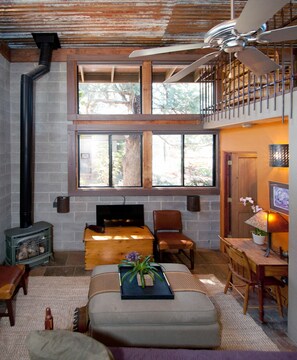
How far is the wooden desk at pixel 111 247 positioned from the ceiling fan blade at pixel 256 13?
4191 mm

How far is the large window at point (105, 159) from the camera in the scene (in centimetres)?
705

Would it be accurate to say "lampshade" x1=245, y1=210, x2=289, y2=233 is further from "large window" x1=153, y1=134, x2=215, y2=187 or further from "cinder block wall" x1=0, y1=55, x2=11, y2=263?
"cinder block wall" x1=0, y1=55, x2=11, y2=263

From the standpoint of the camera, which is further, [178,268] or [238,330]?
[178,268]

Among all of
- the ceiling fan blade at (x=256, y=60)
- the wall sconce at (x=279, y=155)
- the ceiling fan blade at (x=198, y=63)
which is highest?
the ceiling fan blade at (x=198, y=63)

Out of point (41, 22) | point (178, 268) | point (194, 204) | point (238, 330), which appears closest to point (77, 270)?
point (178, 268)

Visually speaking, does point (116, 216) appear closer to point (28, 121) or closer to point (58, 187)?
point (58, 187)

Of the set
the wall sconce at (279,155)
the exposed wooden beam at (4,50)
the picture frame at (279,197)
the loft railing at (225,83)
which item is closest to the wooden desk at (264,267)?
the picture frame at (279,197)

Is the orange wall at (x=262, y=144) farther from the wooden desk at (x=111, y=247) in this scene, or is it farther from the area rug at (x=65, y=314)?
the wooden desk at (x=111, y=247)

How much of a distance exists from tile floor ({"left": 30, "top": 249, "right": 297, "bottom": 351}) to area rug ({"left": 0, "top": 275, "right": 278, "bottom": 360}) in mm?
151

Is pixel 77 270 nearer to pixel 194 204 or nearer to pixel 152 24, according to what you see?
pixel 194 204

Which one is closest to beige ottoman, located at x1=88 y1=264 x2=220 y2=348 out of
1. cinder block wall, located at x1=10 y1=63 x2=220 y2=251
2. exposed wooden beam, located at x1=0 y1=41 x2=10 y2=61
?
cinder block wall, located at x1=10 y1=63 x2=220 y2=251

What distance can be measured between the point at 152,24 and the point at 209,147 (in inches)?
105

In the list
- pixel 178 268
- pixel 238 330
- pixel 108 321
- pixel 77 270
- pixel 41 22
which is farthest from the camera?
pixel 77 270

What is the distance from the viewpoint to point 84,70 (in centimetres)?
693
